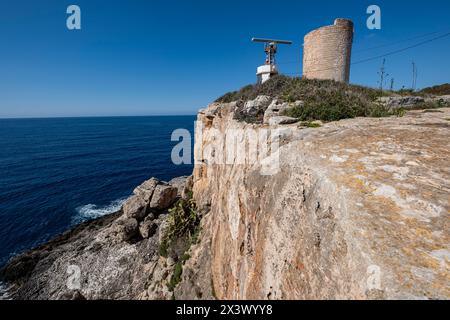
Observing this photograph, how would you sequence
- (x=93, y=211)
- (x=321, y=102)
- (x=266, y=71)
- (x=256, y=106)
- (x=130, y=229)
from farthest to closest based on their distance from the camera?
(x=93, y=211) → (x=130, y=229) → (x=266, y=71) → (x=256, y=106) → (x=321, y=102)

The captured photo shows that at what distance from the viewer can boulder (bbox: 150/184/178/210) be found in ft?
74.8

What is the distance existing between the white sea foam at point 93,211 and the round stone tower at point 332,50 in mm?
31483

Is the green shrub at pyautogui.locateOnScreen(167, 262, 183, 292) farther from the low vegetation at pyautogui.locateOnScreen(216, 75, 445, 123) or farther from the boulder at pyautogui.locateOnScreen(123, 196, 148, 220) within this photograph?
the low vegetation at pyautogui.locateOnScreen(216, 75, 445, 123)

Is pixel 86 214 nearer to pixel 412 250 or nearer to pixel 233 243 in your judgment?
pixel 233 243

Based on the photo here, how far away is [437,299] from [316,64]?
68.6 feet

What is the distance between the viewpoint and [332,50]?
18172 mm

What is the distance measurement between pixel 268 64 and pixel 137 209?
20.2 meters

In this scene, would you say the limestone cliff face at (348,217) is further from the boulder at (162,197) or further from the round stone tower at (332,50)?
the boulder at (162,197)

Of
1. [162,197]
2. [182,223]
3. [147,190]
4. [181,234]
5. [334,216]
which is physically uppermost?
[334,216]

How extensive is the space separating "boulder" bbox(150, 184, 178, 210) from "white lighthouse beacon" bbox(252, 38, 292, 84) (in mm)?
15110

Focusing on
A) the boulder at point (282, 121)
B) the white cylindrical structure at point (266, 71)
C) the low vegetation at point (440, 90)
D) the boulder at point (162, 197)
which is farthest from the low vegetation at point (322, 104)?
the boulder at point (162, 197)

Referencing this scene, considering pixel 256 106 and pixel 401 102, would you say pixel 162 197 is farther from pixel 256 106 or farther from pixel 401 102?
pixel 401 102

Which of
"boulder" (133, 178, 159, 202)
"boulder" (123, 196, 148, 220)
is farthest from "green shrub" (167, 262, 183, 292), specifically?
"boulder" (133, 178, 159, 202)

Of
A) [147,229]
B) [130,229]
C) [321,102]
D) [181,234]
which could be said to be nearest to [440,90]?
[321,102]
